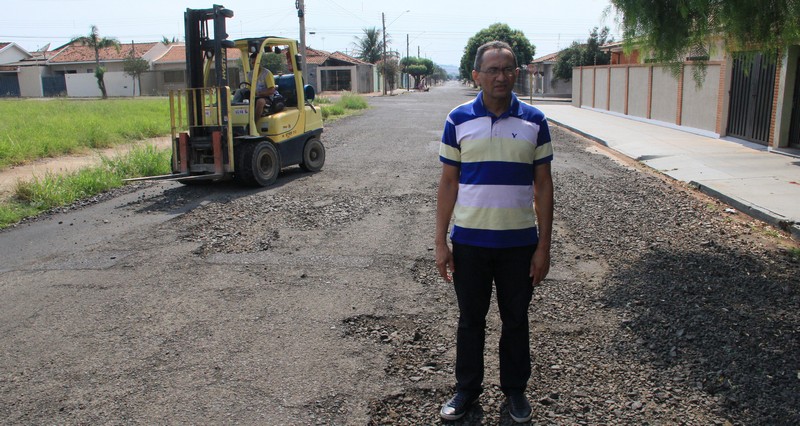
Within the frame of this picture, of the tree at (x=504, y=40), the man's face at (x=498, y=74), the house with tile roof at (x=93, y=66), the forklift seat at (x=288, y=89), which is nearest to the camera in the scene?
the man's face at (x=498, y=74)

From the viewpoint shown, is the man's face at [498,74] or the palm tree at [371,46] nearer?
the man's face at [498,74]

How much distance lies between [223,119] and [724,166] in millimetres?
8744

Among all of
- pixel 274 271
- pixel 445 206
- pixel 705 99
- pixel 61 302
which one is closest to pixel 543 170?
pixel 445 206

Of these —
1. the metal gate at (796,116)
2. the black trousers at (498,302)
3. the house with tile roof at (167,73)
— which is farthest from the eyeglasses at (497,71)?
the house with tile roof at (167,73)

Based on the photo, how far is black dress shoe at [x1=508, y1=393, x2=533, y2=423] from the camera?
354 cm

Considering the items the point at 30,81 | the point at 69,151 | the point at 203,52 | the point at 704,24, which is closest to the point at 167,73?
the point at 30,81

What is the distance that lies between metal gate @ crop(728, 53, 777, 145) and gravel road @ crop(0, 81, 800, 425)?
7094 mm

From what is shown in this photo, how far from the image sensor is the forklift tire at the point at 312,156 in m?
12.4

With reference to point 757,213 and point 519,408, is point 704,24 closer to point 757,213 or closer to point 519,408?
point 757,213

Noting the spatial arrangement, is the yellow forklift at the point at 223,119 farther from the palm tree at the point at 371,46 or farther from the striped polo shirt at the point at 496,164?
the palm tree at the point at 371,46

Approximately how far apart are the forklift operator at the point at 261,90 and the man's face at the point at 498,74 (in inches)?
329

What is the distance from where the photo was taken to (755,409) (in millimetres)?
3600

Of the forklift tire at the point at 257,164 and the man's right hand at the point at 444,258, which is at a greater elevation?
the man's right hand at the point at 444,258

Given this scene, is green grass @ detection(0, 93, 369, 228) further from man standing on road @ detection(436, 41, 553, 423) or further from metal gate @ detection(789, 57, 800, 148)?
metal gate @ detection(789, 57, 800, 148)
